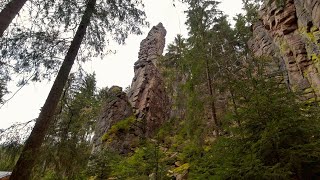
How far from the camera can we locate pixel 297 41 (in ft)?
48.5

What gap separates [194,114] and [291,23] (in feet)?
31.3

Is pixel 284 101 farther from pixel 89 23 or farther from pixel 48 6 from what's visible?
pixel 48 6

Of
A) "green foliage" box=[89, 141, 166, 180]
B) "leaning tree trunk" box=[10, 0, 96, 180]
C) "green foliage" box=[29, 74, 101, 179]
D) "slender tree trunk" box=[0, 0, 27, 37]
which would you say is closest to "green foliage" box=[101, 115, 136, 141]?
"green foliage" box=[89, 141, 166, 180]

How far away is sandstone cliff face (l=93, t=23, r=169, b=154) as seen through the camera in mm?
20641

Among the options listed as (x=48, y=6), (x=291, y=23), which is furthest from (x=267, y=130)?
(x=291, y=23)

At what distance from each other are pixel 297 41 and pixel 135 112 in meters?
16.0

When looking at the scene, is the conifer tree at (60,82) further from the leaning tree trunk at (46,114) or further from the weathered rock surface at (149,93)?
the weathered rock surface at (149,93)

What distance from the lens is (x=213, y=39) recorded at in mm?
18766

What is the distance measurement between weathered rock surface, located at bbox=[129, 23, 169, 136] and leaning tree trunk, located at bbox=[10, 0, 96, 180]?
16.3 metres

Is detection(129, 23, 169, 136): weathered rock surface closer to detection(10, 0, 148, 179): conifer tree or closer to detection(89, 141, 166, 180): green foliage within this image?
detection(89, 141, 166, 180): green foliage

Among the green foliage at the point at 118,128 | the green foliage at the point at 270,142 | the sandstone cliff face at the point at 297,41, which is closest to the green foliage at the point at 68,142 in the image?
the green foliage at the point at 270,142

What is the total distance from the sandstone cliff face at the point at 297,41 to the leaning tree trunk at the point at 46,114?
369 inches

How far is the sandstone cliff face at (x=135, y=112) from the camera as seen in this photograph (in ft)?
67.7

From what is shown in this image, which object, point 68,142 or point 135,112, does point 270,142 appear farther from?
point 135,112
